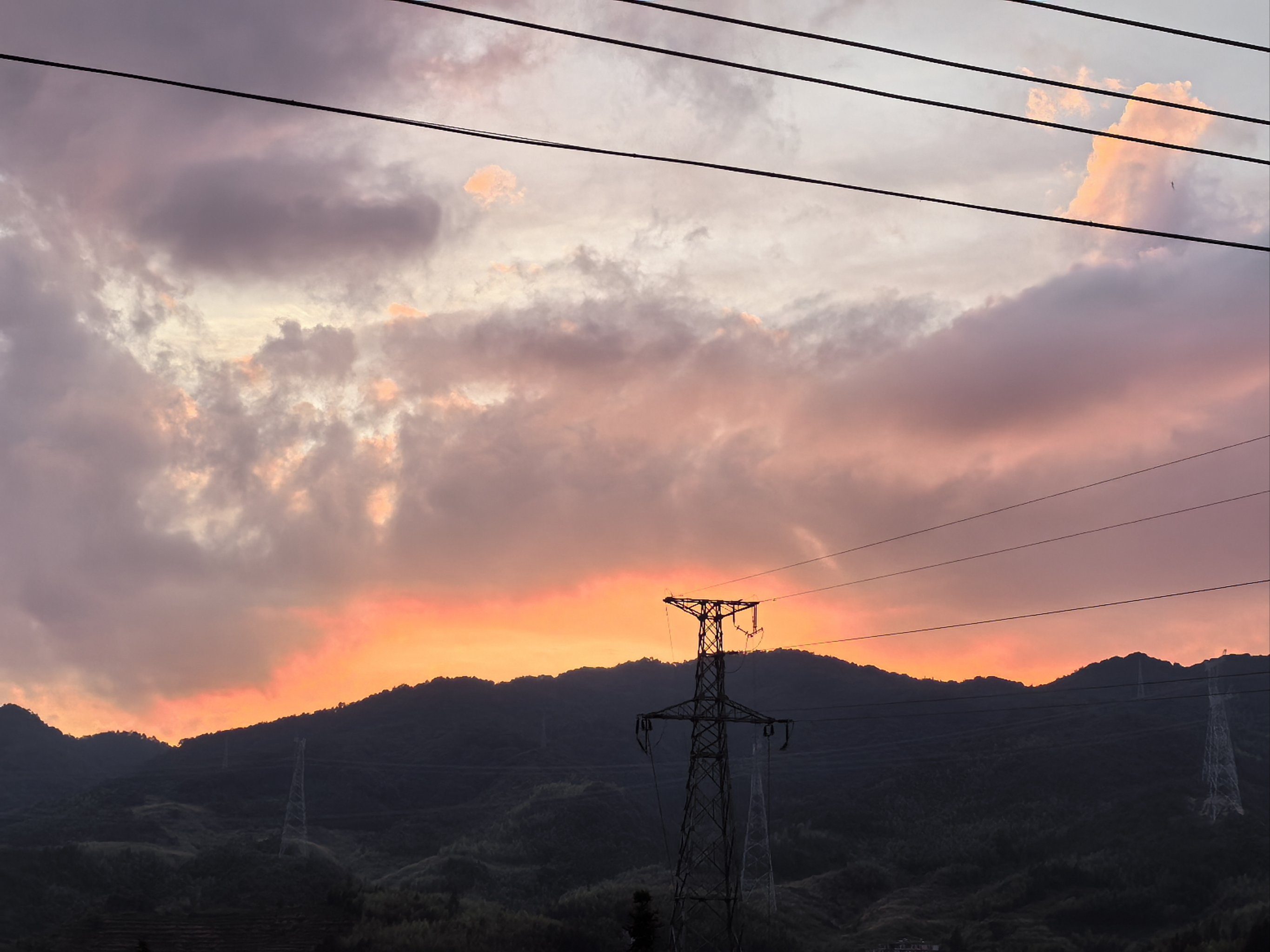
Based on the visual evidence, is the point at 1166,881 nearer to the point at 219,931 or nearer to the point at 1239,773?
the point at 1239,773

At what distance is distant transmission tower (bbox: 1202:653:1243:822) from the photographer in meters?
129

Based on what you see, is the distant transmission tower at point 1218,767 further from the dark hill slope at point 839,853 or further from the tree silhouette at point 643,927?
the tree silhouette at point 643,927

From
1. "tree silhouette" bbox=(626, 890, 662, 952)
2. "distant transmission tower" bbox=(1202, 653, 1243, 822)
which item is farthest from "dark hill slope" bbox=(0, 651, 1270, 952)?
"tree silhouette" bbox=(626, 890, 662, 952)

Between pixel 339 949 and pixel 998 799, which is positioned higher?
pixel 998 799

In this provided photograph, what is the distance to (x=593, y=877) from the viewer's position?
155500 mm

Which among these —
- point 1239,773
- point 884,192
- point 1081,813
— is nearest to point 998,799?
point 1081,813

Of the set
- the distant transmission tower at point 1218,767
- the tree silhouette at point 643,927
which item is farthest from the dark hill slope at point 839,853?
the tree silhouette at point 643,927

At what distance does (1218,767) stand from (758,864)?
57435mm

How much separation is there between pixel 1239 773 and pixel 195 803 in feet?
525

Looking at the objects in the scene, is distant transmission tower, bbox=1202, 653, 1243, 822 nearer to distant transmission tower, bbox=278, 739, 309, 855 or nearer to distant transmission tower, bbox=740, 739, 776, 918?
distant transmission tower, bbox=740, 739, 776, 918

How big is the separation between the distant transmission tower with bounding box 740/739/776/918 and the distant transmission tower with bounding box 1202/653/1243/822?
49318 mm

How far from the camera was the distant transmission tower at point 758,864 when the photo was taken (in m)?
102

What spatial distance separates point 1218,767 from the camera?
144m

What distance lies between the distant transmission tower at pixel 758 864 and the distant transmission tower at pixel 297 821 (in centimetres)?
4573
